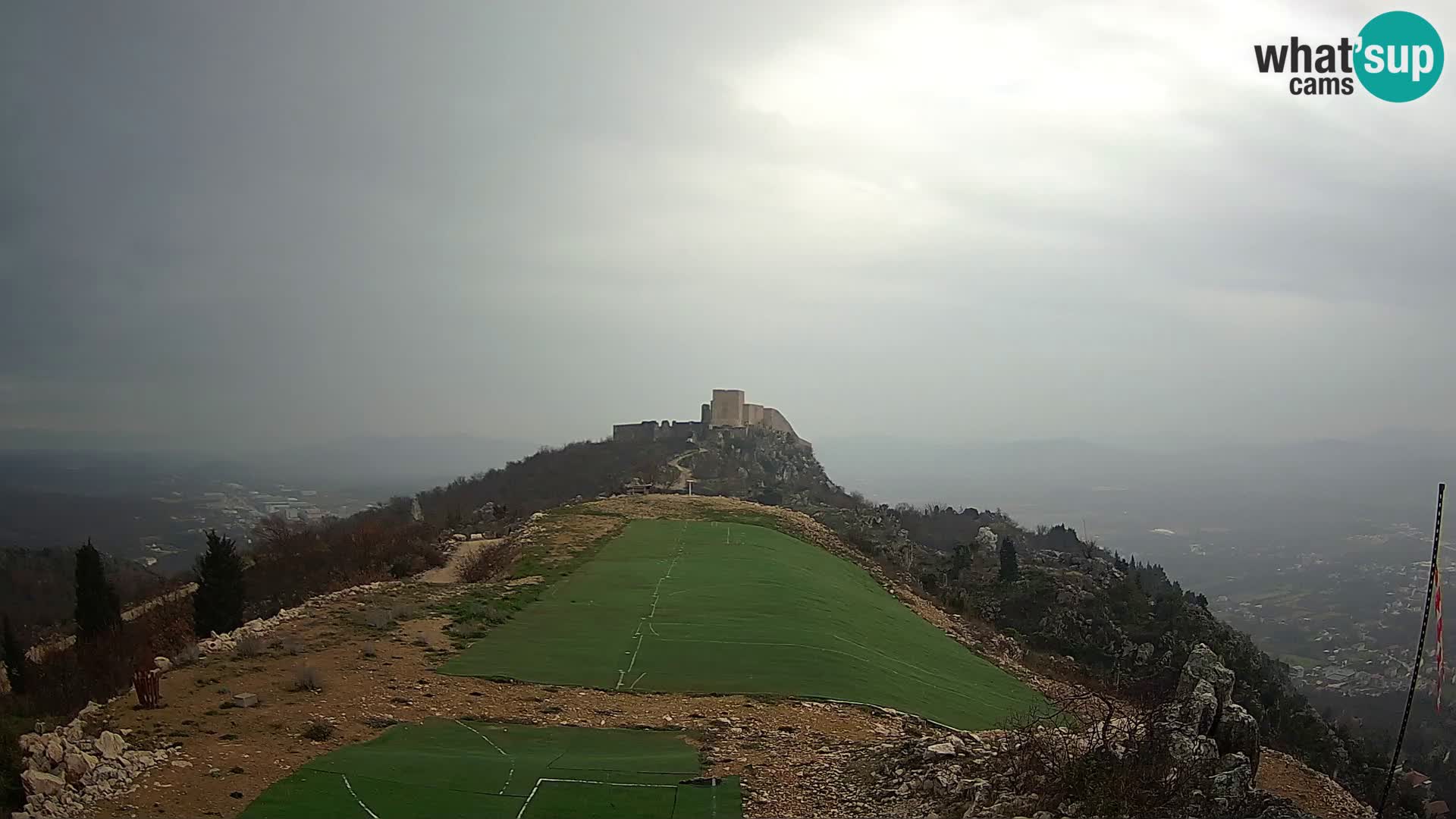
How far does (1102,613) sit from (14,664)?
4370cm

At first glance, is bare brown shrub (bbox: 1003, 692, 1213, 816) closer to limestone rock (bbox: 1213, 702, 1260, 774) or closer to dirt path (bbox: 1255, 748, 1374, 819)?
limestone rock (bbox: 1213, 702, 1260, 774)

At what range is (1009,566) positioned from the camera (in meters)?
47.0

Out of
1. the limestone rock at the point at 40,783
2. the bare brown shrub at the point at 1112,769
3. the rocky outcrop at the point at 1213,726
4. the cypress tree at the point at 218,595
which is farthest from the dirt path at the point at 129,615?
the rocky outcrop at the point at 1213,726

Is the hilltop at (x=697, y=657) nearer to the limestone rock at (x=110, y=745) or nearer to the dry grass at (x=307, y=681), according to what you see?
the dry grass at (x=307, y=681)

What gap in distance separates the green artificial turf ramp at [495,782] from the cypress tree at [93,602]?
22115mm

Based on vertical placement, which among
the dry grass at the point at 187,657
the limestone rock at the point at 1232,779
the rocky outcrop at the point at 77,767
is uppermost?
the limestone rock at the point at 1232,779

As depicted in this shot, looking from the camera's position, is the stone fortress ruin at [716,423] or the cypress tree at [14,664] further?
the stone fortress ruin at [716,423]

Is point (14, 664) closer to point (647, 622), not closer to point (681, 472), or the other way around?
point (647, 622)

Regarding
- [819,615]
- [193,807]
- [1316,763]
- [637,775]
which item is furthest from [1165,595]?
[193,807]

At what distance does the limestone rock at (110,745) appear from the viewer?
354 inches

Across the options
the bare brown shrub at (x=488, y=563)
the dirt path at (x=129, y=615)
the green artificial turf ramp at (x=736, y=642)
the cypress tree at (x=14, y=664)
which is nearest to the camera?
the green artificial turf ramp at (x=736, y=642)

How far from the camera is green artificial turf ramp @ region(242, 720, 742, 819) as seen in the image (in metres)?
8.64

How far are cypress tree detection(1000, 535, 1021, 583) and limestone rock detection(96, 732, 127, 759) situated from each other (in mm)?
42374

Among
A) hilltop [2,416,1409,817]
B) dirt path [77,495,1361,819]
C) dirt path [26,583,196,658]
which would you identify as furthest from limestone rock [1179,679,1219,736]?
dirt path [26,583,196,658]
